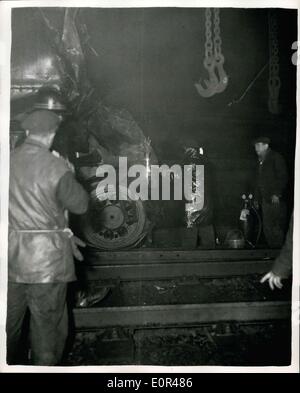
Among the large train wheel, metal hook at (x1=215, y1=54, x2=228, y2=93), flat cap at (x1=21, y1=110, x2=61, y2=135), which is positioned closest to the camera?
flat cap at (x1=21, y1=110, x2=61, y2=135)

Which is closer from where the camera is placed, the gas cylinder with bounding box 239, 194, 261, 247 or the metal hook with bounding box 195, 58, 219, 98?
the metal hook with bounding box 195, 58, 219, 98

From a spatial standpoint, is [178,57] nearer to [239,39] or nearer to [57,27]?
[239,39]

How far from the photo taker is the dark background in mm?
3512

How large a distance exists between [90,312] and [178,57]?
3.45m

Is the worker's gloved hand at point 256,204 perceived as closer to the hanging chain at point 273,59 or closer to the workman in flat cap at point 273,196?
the workman in flat cap at point 273,196

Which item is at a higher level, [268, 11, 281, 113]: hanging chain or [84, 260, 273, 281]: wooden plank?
[268, 11, 281, 113]: hanging chain

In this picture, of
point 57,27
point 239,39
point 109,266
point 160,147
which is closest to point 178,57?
point 239,39

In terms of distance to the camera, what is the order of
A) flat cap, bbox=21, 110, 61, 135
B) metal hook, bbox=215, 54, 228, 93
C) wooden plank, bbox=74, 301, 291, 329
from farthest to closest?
metal hook, bbox=215, 54, 228, 93
wooden plank, bbox=74, 301, 291, 329
flat cap, bbox=21, 110, 61, 135

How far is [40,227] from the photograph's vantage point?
2.23 meters

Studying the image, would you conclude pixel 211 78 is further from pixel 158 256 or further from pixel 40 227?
pixel 40 227

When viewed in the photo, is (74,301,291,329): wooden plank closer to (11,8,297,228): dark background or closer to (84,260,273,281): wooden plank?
(84,260,273,281): wooden plank

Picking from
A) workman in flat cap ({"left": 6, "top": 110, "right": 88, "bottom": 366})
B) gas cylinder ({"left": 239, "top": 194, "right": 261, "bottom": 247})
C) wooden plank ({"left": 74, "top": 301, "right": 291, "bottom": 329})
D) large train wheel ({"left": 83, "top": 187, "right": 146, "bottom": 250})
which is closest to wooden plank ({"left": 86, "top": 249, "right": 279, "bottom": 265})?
large train wheel ({"left": 83, "top": 187, "right": 146, "bottom": 250})

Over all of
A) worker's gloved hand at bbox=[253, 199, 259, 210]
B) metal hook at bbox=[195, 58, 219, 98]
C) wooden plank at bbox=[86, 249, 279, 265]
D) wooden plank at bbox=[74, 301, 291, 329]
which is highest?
metal hook at bbox=[195, 58, 219, 98]
